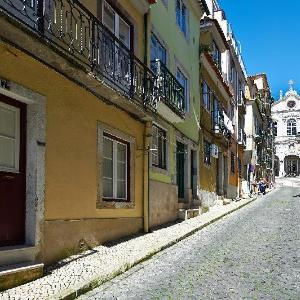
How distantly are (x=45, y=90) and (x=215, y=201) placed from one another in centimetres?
1624

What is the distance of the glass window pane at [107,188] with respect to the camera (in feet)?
32.2

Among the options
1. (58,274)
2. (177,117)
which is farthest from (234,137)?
(58,274)

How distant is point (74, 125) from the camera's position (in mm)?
8203

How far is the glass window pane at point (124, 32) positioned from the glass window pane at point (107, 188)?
3.68 metres

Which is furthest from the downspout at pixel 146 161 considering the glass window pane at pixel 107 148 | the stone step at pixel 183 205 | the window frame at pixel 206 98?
the window frame at pixel 206 98

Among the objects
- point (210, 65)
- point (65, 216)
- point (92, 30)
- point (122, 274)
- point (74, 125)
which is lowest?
point (122, 274)

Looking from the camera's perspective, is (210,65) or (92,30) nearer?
(92,30)

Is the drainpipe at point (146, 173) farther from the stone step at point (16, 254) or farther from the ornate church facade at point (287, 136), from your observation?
the ornate church facade at point (287, 136)

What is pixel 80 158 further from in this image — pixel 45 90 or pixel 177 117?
pixel 177 117

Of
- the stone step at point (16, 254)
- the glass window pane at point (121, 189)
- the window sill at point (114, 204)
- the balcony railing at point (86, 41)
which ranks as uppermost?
the balcony railing at point (86, 41)

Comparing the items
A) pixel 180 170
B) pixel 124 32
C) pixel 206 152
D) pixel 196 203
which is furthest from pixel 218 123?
pixel 124 32

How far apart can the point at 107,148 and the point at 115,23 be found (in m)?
3.05

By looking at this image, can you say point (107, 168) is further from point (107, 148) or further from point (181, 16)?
point (181, 16)

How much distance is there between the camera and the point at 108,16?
1034cm
